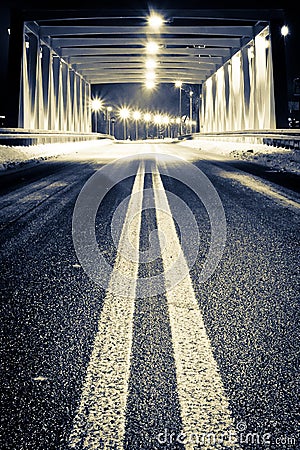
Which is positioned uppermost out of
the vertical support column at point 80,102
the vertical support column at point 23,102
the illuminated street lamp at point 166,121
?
the illuminated street lamp at point 166,121

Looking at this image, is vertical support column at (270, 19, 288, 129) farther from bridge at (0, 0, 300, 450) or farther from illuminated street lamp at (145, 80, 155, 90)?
illuminated street lamp at (145, 80, 155, 90)

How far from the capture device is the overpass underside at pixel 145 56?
30172 millimetres

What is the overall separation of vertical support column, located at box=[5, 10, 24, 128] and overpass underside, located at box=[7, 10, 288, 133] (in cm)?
5

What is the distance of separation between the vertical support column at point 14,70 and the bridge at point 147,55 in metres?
0.05

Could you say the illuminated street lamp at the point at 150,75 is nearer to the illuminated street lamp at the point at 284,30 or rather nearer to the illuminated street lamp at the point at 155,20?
the illuminated street lamp at the point at 155,20

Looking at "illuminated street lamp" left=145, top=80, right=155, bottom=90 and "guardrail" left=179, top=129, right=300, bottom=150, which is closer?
"guardrail" left=179, top=129, right=300, bottom=150

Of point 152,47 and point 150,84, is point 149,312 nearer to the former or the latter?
point 152,47

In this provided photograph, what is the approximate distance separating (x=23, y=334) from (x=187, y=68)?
181 ft

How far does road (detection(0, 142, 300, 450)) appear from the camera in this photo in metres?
2.45

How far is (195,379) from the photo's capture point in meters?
2.91

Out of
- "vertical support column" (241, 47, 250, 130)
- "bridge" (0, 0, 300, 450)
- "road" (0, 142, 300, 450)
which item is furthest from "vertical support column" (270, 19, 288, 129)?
"road" (0, 142, 300, 450)

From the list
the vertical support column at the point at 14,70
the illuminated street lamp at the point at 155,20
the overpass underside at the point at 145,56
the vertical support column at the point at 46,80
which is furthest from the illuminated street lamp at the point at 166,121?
the vertical support column at the point at 14,70

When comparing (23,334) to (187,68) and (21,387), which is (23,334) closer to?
(21,387)

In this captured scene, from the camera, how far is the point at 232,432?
2389 millimetres
